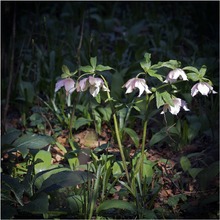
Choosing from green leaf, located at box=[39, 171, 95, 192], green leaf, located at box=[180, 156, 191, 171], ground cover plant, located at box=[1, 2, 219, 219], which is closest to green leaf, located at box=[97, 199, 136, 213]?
ground cover plant, located at box=[1, 2, 219, 219]

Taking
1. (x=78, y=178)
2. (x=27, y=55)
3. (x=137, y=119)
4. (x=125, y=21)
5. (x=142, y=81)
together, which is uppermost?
(x=125, y=21)

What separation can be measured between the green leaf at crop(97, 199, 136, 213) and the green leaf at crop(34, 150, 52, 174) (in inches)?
18.6

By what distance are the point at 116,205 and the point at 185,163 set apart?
1.78ft

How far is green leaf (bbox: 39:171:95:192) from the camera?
227cm

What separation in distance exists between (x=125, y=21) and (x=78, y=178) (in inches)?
111

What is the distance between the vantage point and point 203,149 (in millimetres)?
2873

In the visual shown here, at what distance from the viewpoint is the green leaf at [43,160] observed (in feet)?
8.64

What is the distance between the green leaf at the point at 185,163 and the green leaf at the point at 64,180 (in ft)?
1.73

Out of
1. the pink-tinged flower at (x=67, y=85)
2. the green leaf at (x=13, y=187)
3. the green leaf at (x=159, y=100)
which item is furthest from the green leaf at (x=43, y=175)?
the green leaf at (x=159, y=100)

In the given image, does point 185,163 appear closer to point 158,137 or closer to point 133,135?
point 158,137

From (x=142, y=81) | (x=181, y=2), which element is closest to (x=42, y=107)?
(x=142, y=81)

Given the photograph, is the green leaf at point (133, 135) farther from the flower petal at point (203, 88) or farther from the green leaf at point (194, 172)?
the flower petal at point (203, 88)

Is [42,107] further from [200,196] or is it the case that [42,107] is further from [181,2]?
[181,2]

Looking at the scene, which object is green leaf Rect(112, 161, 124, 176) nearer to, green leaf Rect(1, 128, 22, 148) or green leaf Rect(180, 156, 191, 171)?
green leaf Rect(180, 156, 191, 171)
